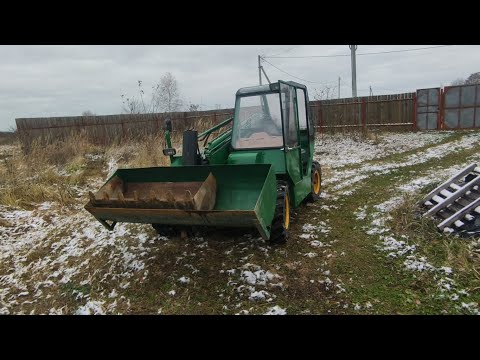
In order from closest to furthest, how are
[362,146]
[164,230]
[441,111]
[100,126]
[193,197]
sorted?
1. [193,197]
2. [164,230]
3. [362,146]
4. [441,111]
5. [100,126]

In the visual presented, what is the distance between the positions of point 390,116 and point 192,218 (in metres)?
14.1

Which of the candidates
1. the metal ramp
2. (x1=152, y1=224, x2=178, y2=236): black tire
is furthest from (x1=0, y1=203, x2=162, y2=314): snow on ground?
the metal ramp

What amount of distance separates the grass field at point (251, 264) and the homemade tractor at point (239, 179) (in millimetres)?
522

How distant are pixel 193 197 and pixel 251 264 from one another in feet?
3.53

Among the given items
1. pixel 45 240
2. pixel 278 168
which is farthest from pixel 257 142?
pixel 45 240

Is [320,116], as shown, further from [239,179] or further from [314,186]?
[239,179]

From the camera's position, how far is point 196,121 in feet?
48.0

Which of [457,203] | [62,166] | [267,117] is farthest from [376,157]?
[62,166]

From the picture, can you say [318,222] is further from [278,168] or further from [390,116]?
[390,116]

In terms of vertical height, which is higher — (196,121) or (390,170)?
(196,121)

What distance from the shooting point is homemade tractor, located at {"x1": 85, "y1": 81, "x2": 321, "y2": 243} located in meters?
3.63

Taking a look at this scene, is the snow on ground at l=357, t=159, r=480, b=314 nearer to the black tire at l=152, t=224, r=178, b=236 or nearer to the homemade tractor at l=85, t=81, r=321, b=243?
the homemade tractor at l=85, t=81, r=321, b=243

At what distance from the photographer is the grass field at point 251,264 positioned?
3381 millimetres

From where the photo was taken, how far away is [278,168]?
4703mm
